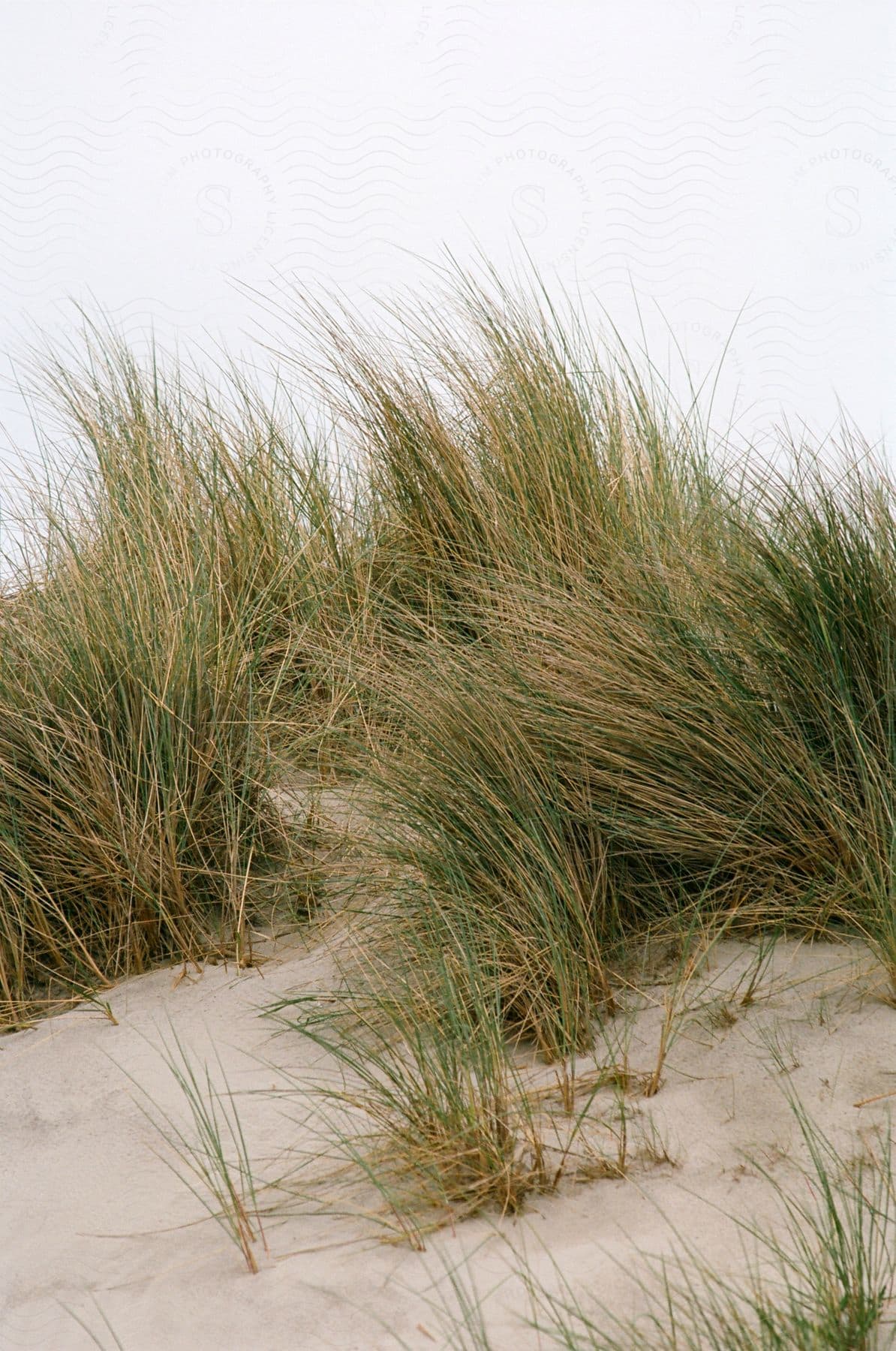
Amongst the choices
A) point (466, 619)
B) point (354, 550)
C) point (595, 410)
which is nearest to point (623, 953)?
point (466, 619)

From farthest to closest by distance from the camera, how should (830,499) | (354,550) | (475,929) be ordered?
(354,550) < (830,499) < (475,929)

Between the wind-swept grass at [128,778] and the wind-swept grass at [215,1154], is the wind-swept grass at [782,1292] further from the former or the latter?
the wind-swept grass at [128,778]

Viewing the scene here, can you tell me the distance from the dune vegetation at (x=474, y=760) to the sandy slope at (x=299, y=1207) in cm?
6

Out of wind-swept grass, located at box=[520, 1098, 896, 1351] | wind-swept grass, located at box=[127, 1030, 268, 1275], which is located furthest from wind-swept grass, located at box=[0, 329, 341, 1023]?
wind-swept grass, located at box=[520, 1098, 896, 1351]

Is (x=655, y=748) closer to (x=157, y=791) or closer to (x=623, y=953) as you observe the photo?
(x=623, y=953)

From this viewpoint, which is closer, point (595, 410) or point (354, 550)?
point (354, 550)

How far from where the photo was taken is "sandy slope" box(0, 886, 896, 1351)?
1.03 meters

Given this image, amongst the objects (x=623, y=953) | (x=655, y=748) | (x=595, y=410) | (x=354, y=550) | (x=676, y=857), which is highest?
(x=595, y=410)

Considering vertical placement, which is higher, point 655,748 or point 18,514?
point 18,514

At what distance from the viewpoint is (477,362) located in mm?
2871

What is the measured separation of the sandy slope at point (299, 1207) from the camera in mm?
1032

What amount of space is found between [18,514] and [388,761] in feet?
4.79

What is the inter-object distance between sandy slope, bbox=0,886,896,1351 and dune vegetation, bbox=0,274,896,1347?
56 millimetres

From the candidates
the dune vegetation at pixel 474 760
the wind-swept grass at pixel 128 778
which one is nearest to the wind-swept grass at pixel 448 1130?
the dune vegetation at pixel 474 760
